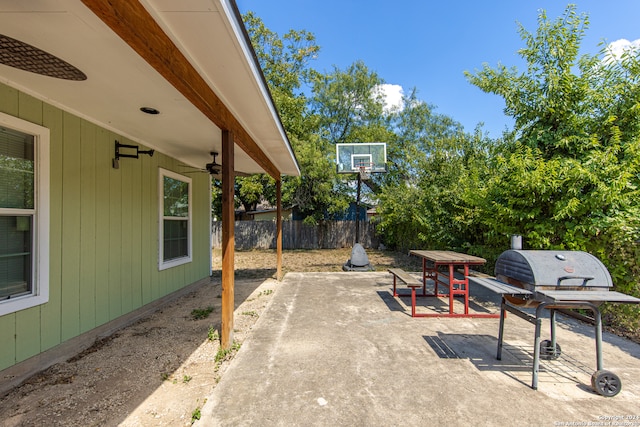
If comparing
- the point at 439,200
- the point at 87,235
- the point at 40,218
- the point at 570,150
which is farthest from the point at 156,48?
the point at 439,200

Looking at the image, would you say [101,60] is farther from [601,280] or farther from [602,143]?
[602,143]

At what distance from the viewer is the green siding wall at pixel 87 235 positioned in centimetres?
264

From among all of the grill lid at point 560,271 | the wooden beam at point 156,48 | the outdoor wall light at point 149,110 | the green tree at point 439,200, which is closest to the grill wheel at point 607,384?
the grill lid at point 560,271

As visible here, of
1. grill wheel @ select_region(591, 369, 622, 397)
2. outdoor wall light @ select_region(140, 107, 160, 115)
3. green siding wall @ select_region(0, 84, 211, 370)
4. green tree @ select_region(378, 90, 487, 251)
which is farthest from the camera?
green tree @ select_region(378, 90, 487, 251)

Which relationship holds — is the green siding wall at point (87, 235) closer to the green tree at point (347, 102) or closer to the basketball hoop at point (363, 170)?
the basketball hoop at point (363, 170)

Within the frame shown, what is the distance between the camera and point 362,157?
30.8 ft

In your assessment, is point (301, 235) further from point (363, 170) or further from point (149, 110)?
point (149, 110)

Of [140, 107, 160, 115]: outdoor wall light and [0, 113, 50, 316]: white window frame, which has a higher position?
[140, 107, 160, 115]: outdoor wall light

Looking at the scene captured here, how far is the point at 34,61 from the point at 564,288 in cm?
427

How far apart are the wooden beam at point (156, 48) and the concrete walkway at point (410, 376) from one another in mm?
2249

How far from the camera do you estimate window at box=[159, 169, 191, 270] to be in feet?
15.8

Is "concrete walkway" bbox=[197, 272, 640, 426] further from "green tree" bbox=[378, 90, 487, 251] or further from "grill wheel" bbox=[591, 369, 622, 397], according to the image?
"green tree" bbox=[378, 90, 487, 251]

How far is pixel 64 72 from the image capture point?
7.40 ft

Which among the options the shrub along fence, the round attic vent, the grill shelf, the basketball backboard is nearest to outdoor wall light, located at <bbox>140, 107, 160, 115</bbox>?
the round attic vent
